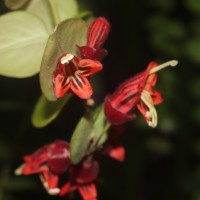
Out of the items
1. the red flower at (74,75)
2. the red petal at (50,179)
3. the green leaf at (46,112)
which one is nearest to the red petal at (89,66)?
the red flower at (74,75)

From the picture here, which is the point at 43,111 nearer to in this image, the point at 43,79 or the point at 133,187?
the point at 43,79

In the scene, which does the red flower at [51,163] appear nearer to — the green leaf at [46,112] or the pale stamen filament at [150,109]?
A: the green leaf at [46,112]

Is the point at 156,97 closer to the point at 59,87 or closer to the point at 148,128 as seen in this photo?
the point at 59,87

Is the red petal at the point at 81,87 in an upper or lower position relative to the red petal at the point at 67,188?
upper

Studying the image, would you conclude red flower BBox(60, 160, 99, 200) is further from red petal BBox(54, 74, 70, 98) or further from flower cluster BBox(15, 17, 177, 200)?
red petal BBox(54, 74, 70, 98)

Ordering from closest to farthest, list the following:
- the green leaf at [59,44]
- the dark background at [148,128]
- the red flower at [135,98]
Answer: the green leaf at [59,44], the red flower at [135,98], the dark background at [148,128]

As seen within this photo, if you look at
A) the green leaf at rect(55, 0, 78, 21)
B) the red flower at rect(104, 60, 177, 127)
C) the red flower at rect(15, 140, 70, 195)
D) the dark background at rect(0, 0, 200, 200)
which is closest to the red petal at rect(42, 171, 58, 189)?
the red flower at rect(15, 140, 70, 195)
